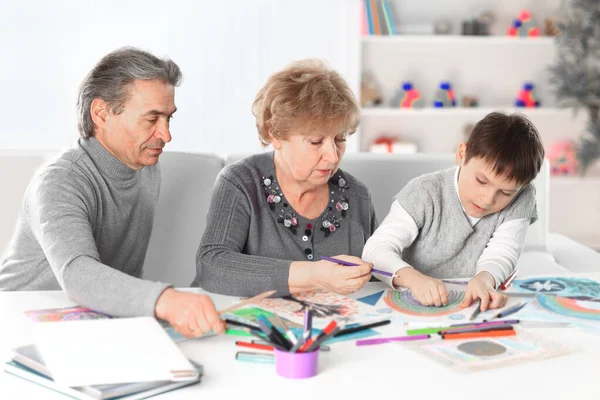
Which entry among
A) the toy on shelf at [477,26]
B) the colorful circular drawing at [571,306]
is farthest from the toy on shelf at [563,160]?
the colorful circular drawing at [571,306]

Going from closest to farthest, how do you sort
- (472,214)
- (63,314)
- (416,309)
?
1. (63,314)
2. (416,309)
3. (472,214)

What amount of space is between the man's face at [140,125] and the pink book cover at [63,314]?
0.48 meters

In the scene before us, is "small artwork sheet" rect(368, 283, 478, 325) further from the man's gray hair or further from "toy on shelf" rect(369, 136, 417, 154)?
"toy on shelf" rect(369, 136, 417, 154)

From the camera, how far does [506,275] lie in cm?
168

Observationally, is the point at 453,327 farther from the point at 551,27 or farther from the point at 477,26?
the point at 551,27

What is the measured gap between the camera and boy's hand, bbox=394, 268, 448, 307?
1411 mm

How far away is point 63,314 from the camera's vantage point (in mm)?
1294

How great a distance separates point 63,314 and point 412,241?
88cm

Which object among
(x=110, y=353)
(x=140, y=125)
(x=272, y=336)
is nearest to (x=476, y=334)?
(x=272, y=336)

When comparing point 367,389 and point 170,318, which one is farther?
point 170,318

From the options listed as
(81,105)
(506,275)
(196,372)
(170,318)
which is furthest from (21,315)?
(506,275)

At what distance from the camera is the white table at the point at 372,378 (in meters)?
1.00

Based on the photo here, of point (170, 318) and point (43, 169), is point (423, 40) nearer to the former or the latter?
point (43, 169)

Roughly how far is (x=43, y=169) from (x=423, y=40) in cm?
343
